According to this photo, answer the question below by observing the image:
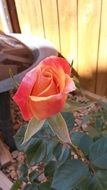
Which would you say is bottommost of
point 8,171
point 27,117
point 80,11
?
point 8,171

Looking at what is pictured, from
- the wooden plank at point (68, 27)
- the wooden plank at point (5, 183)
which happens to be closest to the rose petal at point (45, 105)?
the wooden plank at point (5, 183)

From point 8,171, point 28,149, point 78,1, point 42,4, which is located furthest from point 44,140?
point 42,4

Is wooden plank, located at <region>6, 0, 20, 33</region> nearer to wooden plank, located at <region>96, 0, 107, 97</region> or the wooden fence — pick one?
the wooden fence

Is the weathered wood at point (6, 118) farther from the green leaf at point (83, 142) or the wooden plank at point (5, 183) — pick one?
the green leaf at point (83, 142)

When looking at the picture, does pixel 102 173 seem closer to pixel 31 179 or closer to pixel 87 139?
pixel 87 139

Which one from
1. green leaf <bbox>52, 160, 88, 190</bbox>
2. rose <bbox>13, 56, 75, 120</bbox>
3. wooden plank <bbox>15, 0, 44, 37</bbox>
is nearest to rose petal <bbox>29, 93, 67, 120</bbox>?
rose <bbox>13, 56, 75, 120</bbox>

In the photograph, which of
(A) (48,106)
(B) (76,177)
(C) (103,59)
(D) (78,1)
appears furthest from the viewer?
(C) (103,59)
